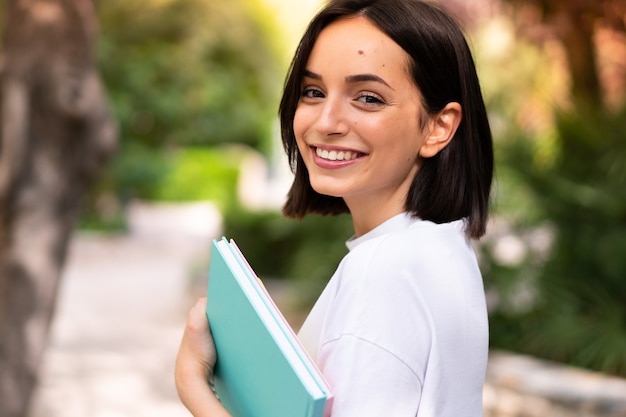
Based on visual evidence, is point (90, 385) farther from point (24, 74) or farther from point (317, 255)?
point (24, 74)

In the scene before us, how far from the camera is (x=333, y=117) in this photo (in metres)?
1.36

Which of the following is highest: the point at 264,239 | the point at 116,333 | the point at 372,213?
the point at 372,213

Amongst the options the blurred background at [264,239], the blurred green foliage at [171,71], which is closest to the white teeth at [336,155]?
the blurred background at [264,239]

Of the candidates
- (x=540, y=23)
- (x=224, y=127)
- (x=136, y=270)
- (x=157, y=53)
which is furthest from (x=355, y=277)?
(x=224, y=127)

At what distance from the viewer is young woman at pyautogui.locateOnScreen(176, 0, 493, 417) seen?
3.96 feet

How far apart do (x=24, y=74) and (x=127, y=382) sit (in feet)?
11.1

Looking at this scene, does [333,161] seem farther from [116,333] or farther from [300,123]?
[116,333]

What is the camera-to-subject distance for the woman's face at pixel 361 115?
1.33 m

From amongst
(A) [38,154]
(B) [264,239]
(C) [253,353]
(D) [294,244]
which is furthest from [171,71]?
(C) [253,353]

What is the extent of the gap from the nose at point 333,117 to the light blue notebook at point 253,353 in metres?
0.23

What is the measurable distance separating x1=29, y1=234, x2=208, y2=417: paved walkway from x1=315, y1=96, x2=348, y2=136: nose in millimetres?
5017

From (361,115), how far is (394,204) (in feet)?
0.55

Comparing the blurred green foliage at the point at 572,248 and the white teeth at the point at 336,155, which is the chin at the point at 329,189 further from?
the blurred green foliage at the point at 572,248

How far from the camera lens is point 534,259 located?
5969mm
